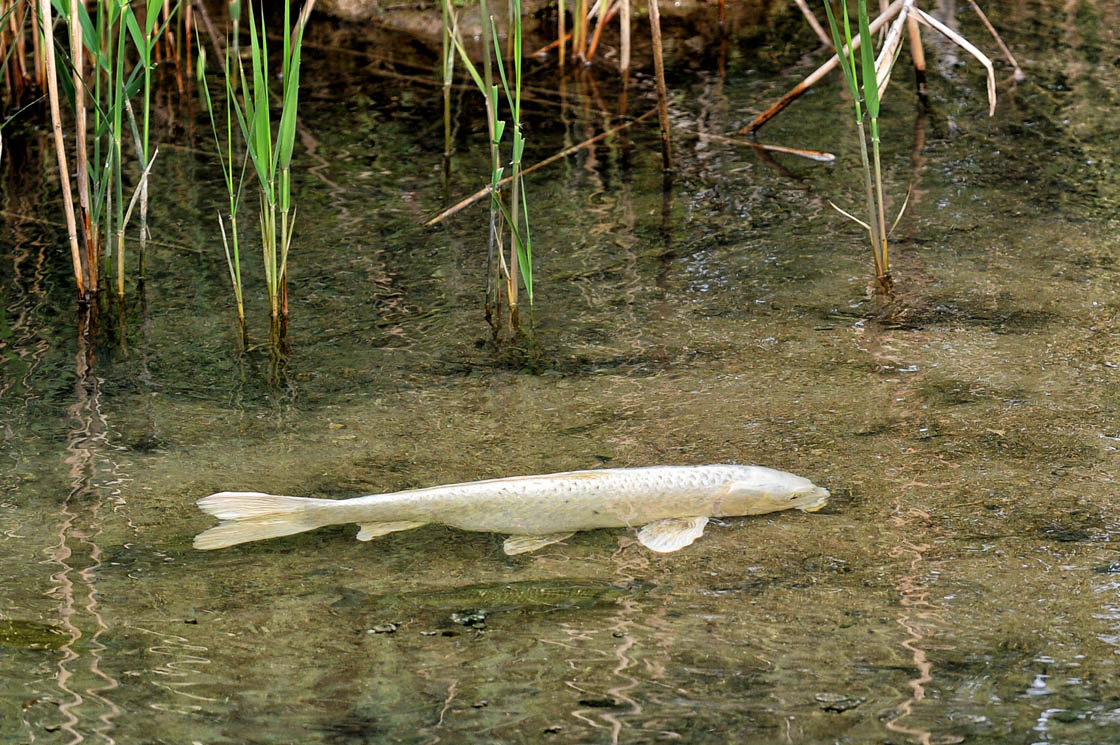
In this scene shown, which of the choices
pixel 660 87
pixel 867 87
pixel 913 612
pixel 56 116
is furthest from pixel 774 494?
pixel 660 87

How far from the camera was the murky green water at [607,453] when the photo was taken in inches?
99.9

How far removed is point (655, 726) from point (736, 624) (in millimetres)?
425

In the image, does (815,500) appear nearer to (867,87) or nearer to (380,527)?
(380,527)

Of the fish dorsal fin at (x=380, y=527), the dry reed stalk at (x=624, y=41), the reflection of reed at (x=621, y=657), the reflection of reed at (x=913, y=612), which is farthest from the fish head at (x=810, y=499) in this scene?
the dry reed stalk at (x=624, y=41)

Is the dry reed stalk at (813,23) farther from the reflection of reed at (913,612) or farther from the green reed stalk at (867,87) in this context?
the reflection of reed at (913,612)

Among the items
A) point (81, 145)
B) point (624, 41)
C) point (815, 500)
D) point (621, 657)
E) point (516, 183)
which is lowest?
point (621, 657)

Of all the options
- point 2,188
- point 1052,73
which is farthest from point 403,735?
point 1052,73

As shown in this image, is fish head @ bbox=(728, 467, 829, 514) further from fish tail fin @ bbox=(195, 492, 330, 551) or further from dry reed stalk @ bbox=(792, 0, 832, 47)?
dry reed stalk @ bbox=(792, 0, 832, 47)

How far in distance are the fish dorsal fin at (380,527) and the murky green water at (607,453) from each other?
7cm

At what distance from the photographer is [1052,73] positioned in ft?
23.9

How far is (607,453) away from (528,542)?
0.53 m

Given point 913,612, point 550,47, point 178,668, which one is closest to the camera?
point 178,668

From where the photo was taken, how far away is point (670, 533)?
10.2ft

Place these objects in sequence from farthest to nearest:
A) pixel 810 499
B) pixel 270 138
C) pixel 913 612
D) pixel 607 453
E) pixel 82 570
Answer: pixel 270 138 < pixel 607 453 < pixel 810 499 < pixel 82 570 < pixel 913 612
